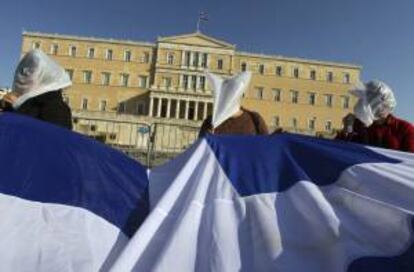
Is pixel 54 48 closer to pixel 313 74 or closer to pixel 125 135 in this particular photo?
pixel 313 74

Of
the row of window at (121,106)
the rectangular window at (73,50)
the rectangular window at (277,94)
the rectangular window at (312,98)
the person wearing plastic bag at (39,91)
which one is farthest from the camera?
the rectangular window at (277,94)

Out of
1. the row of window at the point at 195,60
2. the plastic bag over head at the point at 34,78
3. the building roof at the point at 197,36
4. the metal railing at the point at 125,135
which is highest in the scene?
the building roof at the point at 197,36

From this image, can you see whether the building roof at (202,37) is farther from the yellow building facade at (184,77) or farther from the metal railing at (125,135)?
the metal railing at (125,135)

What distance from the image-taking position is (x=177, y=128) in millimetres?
12227

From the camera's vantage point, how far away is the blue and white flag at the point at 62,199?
2.36 meters

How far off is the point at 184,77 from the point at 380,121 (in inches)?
2540

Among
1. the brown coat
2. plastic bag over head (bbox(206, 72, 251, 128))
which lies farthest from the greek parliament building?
the brown coat

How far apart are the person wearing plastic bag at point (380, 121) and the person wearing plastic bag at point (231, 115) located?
1.95 feet

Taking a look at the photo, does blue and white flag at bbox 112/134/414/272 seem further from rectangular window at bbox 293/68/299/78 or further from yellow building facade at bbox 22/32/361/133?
rectangular window at bbox 293/68/299/78

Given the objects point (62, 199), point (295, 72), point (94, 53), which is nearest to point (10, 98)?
point (62, 199)

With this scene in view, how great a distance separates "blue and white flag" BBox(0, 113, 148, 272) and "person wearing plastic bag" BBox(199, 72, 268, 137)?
4.47ft

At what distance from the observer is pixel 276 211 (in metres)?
2.61

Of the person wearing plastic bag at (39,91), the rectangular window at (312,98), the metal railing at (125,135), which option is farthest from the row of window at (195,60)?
the person wearing plastic bag at (39,91)

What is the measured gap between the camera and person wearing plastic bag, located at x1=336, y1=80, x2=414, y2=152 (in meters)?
3.85
